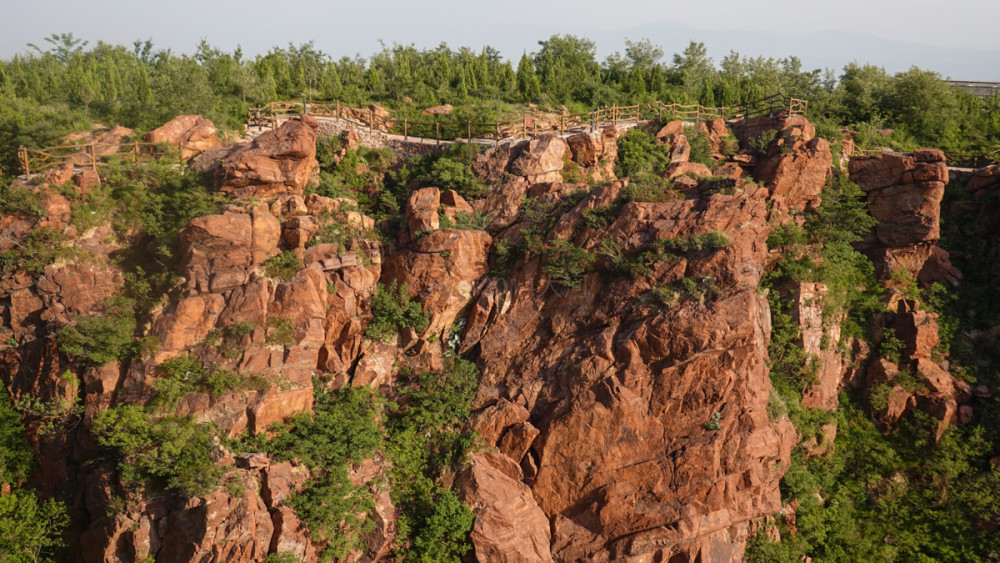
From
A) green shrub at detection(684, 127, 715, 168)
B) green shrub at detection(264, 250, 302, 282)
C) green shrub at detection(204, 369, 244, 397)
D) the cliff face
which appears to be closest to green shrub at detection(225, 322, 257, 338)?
the cliff face

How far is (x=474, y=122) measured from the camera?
27.9m

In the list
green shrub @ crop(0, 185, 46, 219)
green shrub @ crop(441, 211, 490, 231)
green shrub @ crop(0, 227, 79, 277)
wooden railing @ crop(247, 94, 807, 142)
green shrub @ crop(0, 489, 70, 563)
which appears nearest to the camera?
green shrub @ crop(0, 489, 70, 563)

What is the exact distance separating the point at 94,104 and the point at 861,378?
3468cm

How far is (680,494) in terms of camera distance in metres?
16.3

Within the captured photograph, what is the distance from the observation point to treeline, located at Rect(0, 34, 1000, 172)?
1067 inches

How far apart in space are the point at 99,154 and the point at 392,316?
13603 millimetres

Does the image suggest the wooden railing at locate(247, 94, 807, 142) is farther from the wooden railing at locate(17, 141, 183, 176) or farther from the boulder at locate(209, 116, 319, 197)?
the boulder at locate(209, 116, 319, 197)

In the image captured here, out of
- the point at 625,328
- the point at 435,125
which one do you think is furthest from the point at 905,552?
the point at 435,125

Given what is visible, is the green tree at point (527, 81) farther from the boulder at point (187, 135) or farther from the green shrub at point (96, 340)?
the green shrub at point (96, 340)

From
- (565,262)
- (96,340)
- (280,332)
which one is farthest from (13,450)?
(565,262)

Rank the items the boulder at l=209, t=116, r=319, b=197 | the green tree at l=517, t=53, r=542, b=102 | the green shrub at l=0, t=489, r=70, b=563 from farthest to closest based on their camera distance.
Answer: the green tree at l=517, t=53, r=542, b=102 → the boulder at l=209, t=116, r=319, b=197 → the green shrub at l=0, t=489, r=70, b=563

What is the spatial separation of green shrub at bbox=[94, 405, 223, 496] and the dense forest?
0.06 meters

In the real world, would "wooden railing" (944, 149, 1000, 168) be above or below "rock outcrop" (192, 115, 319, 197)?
below

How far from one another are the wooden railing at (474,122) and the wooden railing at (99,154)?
4.96m
